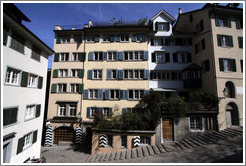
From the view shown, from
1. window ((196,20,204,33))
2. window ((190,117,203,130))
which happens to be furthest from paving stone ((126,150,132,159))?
window ((196,20,204,33))

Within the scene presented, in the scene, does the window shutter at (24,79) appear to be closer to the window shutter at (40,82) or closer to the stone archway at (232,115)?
the window shutter at (40,82)

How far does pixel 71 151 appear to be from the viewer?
16125mm

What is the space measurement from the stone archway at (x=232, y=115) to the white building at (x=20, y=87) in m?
23.5

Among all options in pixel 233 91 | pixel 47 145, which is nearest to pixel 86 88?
pixel 47 145

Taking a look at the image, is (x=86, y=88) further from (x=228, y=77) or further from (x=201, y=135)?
(x=228, y=77)

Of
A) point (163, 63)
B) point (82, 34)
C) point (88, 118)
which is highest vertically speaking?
point (82, 34)

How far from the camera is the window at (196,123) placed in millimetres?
15102

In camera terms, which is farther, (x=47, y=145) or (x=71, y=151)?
(x=47, y=145)

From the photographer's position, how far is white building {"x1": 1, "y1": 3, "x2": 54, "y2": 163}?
30.1 feet

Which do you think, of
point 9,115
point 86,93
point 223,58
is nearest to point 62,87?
point 86,93

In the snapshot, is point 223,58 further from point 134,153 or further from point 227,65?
point 134,153

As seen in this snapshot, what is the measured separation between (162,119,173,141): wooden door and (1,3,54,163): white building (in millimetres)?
15122

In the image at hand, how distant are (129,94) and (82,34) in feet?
42.4

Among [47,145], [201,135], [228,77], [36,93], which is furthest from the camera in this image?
[47,145]
